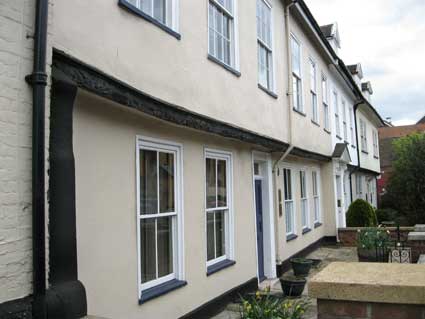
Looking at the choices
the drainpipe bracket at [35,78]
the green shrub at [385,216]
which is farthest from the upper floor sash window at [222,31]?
the green shrub at [385,216]

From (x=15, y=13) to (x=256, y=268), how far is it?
21.8 feet

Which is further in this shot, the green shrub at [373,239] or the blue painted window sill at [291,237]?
the blue painted window sill at [291,237]

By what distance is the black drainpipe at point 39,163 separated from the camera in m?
2.77

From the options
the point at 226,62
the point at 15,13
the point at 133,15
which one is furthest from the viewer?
the point at 226,62

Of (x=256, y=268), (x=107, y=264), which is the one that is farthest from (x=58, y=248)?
(x=256, y=268)

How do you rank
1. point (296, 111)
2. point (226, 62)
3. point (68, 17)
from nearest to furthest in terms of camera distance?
point (68, 17)
point (226, 62)
point (296, 111)

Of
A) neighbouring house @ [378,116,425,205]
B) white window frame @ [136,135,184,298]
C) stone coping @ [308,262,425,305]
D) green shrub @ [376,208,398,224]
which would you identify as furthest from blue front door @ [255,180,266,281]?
neighbouring house @ [378,116,425,205]

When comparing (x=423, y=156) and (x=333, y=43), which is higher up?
(x=333, y=43)

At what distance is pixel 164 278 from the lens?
542 cm

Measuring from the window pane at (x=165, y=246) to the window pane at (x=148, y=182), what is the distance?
0.28 metres

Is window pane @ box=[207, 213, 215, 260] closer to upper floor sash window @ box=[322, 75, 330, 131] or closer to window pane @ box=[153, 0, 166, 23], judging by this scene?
window pane @ box=[153, 0, 166, 23]

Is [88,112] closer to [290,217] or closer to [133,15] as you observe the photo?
[133,15]

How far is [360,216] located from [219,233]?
10.3m

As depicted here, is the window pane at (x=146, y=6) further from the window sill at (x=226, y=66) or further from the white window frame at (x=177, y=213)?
the white window frame at (x=177, y=213)
